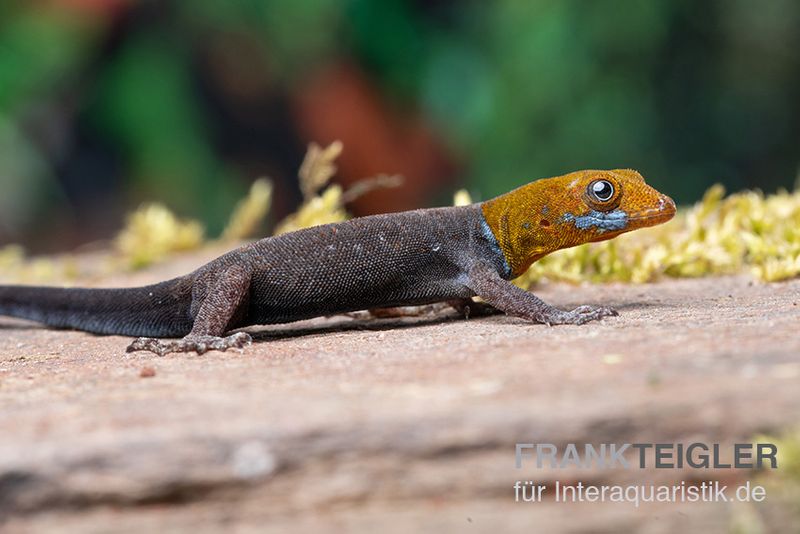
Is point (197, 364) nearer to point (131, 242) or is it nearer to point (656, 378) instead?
point (656, 378)

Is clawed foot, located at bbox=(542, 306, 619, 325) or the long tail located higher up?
the long tail

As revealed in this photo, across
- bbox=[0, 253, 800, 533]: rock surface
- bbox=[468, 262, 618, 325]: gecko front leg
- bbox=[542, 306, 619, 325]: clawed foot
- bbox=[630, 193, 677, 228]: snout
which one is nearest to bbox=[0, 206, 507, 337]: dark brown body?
bbox=[468, 262, 618, 325]: gecko front leg

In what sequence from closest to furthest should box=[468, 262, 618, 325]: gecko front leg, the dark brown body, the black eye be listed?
box=[468, 262, 618, 325]: gecko front leg < the black eye < the dark brown body

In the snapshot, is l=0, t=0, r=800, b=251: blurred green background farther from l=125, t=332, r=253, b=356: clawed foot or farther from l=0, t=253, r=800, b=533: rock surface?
l=0, t=253, r=800, b=533: rock surface

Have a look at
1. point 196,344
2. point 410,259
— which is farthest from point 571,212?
point 196,344

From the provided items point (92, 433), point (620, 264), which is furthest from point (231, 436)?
point (620, 264)

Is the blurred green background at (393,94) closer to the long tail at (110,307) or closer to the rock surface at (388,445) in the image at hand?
the long tail at (110,307)

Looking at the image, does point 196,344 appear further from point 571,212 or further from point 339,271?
point 571,212
